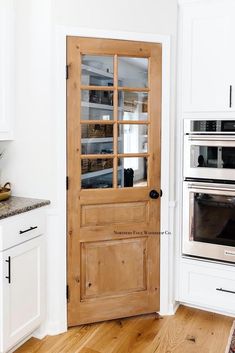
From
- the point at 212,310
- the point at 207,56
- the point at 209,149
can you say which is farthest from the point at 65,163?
the point at 212,310

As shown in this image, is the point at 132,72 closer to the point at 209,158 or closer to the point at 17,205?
the point at 209,158

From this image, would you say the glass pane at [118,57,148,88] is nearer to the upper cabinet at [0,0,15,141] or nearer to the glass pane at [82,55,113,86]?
the glass pane at [82,55,113,86]

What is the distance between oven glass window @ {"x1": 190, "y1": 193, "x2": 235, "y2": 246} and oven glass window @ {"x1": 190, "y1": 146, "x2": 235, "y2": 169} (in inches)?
9.0

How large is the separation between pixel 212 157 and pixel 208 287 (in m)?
1.01

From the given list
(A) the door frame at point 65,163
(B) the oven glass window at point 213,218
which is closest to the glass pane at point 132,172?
(A) the door frame at point 65,163

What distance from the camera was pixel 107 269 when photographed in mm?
2703

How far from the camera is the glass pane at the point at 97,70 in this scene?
8.36 feet

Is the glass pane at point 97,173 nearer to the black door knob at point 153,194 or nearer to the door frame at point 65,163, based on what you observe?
the door frame at point 65,163

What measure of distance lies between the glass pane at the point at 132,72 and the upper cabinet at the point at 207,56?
0.31 metres

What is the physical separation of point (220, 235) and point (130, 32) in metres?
1.64

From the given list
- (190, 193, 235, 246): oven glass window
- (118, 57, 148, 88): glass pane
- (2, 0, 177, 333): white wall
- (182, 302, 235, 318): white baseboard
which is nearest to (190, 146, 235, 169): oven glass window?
(190, 193, 235, 246): oven glass window

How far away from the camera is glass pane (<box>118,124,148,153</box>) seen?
2.67m

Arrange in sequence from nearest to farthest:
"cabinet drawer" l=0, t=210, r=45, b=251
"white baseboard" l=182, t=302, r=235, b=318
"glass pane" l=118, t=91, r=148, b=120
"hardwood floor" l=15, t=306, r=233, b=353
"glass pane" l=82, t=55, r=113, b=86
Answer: "cabinet drawer" l=0, t=210, r=45, b=251 < "hardwood floor" l=15, t=306, r=233, b=353 < "glass pane" l=82, t=55, r=113, b=86 < "glass pane" l=118, t=91, r=148, b=120 < "white baseboard" l=182, t=302, r=235, b=318

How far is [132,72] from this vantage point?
8.73 ft
